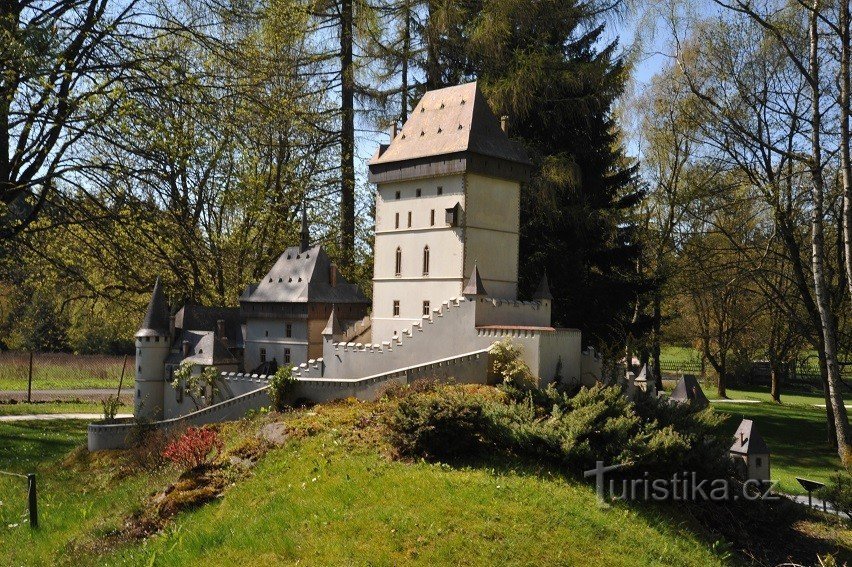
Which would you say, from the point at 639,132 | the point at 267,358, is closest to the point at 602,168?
the point at 639,132

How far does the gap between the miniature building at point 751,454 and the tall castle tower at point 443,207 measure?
8556 millimetres

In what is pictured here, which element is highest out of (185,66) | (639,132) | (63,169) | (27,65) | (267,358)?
(639,132)

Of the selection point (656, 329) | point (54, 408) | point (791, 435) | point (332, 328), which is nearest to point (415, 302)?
point (332, 328)

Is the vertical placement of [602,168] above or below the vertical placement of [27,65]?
above

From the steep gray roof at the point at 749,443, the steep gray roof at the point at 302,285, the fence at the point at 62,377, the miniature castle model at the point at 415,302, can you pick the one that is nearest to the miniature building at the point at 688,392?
the steep gray roof at the point at 749,443

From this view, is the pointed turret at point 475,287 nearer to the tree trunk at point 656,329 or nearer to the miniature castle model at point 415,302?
the miniature castle model at point 415,302

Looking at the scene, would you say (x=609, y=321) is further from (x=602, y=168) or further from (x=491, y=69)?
(x=491, y=69)

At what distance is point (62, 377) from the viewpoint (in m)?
46.8

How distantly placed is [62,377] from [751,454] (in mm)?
42259

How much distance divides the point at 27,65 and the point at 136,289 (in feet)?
52.3

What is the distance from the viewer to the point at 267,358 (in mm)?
26328

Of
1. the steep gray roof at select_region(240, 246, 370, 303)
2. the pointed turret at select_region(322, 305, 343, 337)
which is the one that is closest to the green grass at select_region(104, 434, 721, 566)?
the pointed turret at select_region(322, 305, 343, 337)

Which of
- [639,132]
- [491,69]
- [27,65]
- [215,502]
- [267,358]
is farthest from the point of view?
[639,132]

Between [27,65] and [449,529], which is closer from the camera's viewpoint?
[449,529]
